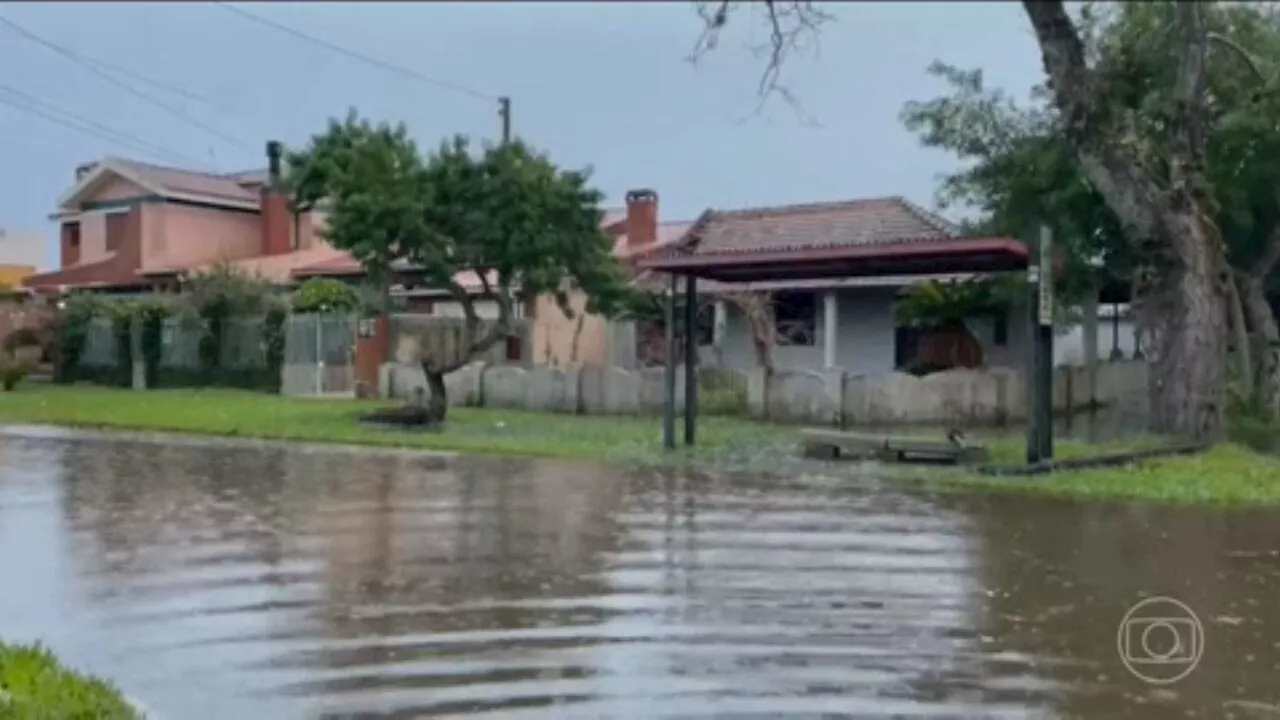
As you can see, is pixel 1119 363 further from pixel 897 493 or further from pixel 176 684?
pixel 176 684

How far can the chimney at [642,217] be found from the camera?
137ft

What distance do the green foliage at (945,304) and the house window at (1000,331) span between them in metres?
0.33

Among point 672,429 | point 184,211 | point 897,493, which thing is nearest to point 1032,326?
point 897,493

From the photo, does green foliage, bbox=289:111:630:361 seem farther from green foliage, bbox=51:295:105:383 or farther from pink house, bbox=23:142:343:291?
pink house, bbox=23:142:343:291

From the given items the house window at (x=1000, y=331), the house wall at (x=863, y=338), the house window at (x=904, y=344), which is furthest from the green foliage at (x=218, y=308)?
the house window at (x=1000, y=331)

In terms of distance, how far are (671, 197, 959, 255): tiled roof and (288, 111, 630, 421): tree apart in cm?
554

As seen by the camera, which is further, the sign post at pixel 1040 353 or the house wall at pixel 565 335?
the house wall at pixel 565 335

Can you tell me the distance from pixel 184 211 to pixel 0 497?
32711mm

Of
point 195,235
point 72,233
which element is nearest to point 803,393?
point 195,235

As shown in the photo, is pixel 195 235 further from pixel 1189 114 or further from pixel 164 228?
pixel 1189 114

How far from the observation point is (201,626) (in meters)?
8.21

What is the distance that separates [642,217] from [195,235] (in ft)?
47.6

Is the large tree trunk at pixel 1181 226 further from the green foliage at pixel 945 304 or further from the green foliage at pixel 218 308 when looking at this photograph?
the green foliage at pixel 218 308

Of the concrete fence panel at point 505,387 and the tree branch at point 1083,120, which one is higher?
the tree branch at point 1083,120
